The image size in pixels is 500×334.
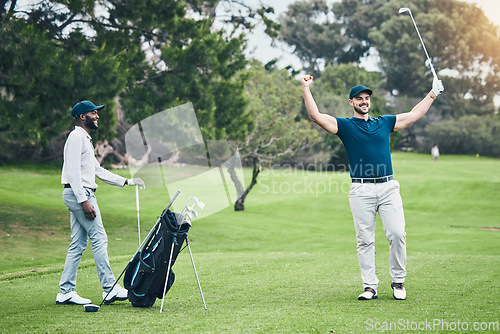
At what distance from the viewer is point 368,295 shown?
6.05 meters

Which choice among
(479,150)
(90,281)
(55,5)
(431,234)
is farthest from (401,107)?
(90,281)

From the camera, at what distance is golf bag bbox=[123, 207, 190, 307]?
581 cm

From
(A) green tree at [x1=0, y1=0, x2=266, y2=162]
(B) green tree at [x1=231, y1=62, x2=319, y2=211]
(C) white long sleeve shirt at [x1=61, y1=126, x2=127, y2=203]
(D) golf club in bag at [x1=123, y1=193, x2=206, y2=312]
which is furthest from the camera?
(B) green tree at [x1=231, y1=62, x2=319, y2=211]

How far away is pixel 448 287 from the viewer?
21.7 ft

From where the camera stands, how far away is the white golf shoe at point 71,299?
6.12m

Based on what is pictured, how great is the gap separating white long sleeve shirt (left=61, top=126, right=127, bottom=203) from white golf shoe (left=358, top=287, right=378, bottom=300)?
117 inches

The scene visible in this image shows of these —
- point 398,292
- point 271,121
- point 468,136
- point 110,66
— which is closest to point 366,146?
point 398,292

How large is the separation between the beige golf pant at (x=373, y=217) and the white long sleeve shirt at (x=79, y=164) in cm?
279

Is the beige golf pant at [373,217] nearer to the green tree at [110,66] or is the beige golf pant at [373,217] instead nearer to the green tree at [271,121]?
the green tree at [110,66]

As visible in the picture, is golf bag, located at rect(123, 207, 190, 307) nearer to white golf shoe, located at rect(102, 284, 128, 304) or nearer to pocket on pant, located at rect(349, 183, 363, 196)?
white golf shoe, located at rect(102, 284, 128, 304)

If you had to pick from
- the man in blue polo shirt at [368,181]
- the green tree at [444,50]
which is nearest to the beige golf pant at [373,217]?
the man in blue polo shirt at [368,181]

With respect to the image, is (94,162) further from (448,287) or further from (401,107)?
(401,107)

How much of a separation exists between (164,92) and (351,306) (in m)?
12.9

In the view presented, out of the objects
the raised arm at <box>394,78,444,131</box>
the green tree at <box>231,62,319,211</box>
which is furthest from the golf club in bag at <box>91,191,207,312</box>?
the green tree at <box>231,62,319,211</box>
